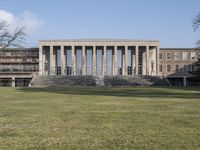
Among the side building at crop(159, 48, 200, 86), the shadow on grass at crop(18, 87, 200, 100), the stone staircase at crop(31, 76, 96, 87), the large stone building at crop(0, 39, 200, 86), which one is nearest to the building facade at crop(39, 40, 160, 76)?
the large stone building at crop(0, 39, 200, 86)

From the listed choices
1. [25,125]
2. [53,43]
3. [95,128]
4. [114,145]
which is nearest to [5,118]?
[25,125]

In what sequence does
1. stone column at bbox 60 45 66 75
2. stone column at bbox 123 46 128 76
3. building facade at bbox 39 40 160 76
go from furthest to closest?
building facade at bbox 39 40 160 76
stone column at bbox 123 46 128 76
stone column at bbox 60 45 66 75

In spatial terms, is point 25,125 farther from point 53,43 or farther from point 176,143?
point 53,43

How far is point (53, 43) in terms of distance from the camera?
11106 cm

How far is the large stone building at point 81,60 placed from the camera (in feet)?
365

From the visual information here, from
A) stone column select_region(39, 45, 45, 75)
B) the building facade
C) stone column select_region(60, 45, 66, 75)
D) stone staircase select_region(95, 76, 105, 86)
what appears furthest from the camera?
stone column select_region(39, 45, 45, 75)

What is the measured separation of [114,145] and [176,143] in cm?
141

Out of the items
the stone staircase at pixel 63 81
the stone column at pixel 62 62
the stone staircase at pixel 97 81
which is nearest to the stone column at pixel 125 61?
the stone staircase at pixel 97 81

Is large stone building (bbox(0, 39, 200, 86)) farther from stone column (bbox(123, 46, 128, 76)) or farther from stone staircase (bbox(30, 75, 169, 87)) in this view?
stone staircase (bbox(30, 75, 169, 87))

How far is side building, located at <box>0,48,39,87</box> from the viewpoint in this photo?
112438 mm

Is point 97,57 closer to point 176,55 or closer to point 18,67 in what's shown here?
point 18,67

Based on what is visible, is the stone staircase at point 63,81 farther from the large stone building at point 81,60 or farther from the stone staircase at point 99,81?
the large stone building at point 81,60

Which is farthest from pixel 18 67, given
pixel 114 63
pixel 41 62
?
pixel 114 63

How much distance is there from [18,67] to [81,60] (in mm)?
Result: 17034
